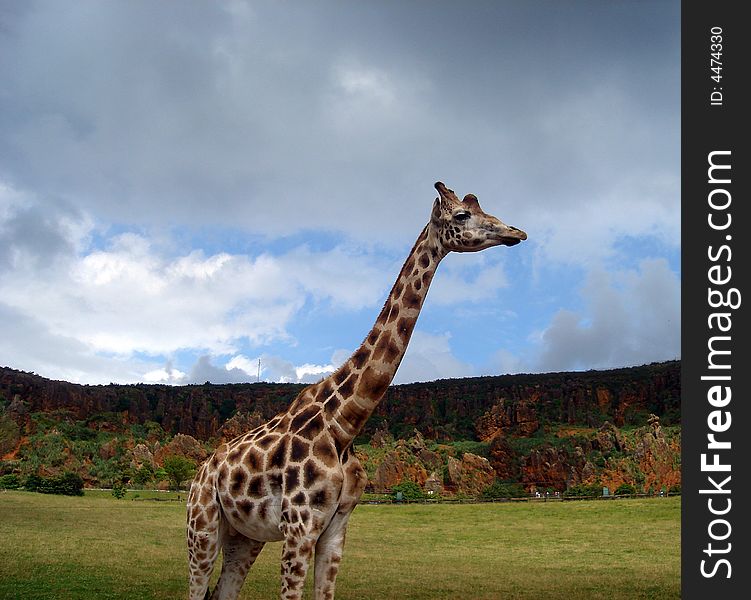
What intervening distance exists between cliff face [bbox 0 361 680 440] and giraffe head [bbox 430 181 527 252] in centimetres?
4302

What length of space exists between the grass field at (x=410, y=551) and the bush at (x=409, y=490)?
3.02 meters

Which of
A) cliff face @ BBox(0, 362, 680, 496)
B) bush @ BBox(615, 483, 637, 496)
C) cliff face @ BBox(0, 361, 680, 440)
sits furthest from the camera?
cliff face @ BBox(0, 361, 680, 440)

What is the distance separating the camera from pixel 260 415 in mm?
49031

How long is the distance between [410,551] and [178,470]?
703 inches

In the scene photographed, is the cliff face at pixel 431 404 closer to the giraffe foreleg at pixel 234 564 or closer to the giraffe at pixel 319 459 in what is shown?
the giraffe foreleg at pixel 234 564

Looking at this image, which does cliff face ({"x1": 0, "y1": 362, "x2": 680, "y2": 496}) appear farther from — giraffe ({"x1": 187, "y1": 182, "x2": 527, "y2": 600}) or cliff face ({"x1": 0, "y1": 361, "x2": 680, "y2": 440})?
giraffe ({"x1": 187, "y1": 182, "x2": 527, "y2": 600})

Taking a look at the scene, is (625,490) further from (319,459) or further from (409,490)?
(319,459)

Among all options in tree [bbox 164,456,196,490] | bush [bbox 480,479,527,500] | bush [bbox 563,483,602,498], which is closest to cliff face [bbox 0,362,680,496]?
bush [bbox 480,479,527,500]

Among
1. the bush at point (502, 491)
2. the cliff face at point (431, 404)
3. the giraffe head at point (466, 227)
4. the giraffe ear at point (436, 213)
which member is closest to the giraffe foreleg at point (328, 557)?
the giraffe head at point (466, 227)

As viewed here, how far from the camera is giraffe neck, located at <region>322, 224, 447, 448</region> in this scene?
297 inches

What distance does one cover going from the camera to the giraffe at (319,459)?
7.18 m
